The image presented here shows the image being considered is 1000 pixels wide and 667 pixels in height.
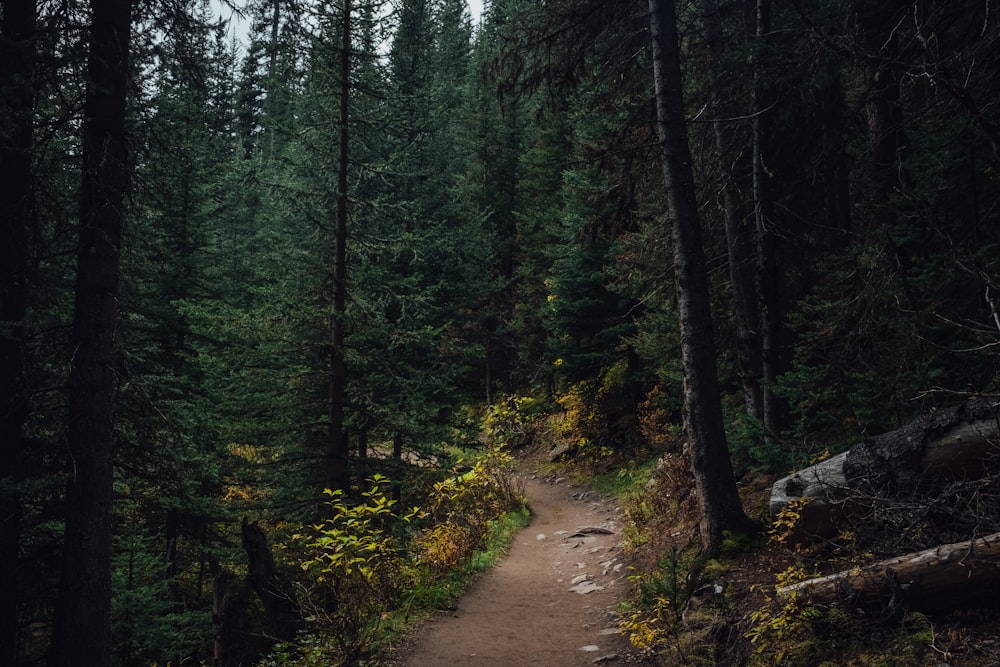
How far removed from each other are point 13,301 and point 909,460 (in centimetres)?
1073

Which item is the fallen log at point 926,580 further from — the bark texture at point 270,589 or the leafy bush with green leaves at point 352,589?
the bark texture at point 270,589

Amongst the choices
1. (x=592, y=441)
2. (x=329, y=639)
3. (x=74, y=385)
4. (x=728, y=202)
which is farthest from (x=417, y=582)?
(x=592, y=441)

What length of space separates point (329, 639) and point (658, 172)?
9502mm

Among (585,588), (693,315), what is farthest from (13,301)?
(585,588)

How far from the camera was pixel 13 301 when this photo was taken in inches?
309

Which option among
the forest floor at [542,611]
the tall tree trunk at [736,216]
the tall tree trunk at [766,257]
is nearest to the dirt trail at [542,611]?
the forest floor at [542,611]

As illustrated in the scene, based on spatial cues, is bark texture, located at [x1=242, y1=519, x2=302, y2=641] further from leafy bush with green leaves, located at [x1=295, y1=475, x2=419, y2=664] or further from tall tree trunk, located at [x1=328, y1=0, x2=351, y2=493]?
tall tree trunk, located at [x1=328, y1=0, x2=351, y2=493]

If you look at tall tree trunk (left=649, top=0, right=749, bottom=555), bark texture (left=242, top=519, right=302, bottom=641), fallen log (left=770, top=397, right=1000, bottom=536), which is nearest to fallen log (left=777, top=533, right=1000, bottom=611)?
fallen log (left=770, top=397, right=1000, bottom=536)

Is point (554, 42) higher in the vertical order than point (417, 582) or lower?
higher

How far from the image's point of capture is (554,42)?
31.2 feet

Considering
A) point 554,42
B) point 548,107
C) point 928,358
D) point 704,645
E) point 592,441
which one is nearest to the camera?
point 704,645

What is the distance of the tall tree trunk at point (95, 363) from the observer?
6820 millimetres

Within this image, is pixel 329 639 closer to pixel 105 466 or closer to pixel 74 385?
pixel 105 466

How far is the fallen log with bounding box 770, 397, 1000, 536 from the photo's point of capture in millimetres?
5512
